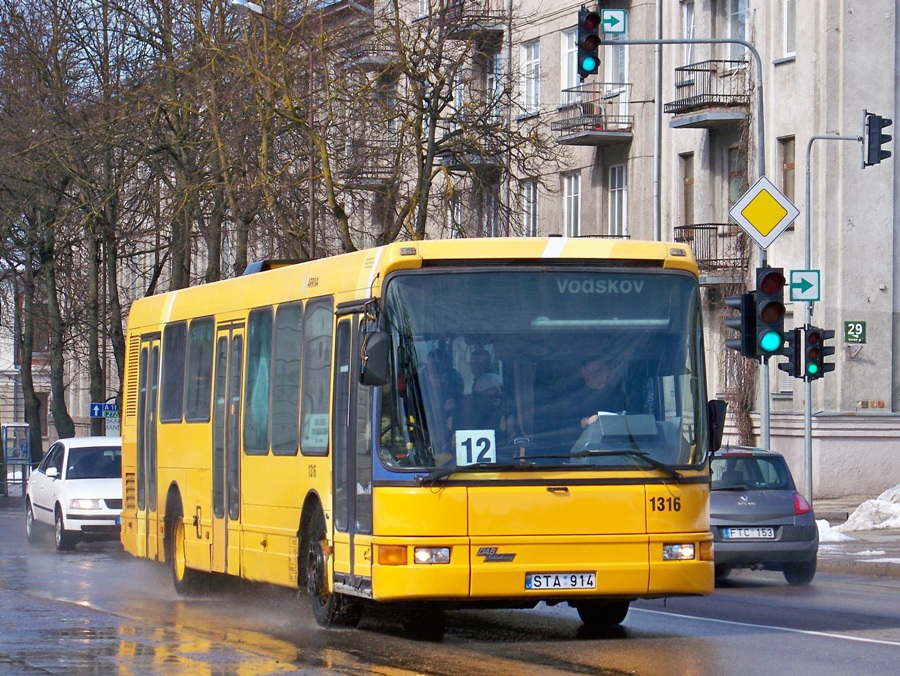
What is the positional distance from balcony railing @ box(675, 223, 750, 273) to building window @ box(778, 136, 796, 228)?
1443 millimetres

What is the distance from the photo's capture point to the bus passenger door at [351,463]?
11.8 meters

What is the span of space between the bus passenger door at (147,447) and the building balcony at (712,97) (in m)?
19.2

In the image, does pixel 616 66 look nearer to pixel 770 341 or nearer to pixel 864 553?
pixel 864 553

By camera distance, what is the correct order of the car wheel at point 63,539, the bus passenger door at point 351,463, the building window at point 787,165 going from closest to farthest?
the bus passenger door at point 351,463 < the car wheel at point 63,539 < the building window at point 787,165

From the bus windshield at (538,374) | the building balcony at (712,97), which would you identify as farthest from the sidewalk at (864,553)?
the building balcony at (712,97)

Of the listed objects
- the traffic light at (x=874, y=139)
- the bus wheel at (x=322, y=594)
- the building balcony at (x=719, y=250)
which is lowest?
the bus wheel at (x=322, y=594)

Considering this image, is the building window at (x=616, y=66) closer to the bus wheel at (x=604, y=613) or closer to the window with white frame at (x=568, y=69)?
the window with white frame at (x=568, y=69)

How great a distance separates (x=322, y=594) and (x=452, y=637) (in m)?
1.09

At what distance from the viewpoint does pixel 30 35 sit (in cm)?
3984

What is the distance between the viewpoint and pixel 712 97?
118ft

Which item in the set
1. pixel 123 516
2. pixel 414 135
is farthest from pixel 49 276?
pixel 123 516

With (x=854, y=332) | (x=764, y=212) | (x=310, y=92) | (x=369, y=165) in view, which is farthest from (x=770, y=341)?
(x=854, y=332)

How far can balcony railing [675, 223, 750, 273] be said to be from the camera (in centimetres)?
3619

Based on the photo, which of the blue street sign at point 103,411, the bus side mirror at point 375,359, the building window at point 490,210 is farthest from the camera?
the blue street sign at point 103,411
